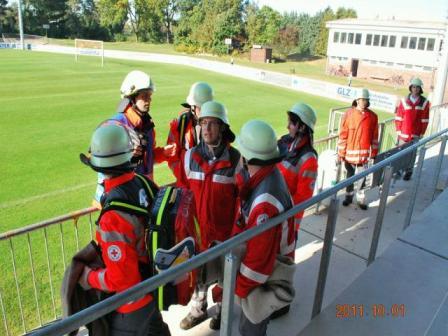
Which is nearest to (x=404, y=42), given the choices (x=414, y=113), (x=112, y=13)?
(x=414, y=113)

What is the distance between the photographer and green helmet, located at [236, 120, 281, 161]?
246 cm

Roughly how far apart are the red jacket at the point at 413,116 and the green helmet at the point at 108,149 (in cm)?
568

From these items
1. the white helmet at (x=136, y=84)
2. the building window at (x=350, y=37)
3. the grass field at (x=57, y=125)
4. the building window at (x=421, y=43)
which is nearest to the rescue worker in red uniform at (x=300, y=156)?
the white helmet at (x=136, y=84)

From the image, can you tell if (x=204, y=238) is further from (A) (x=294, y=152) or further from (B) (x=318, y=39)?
(B) (x=318, y=39)

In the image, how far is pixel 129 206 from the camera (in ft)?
6.98

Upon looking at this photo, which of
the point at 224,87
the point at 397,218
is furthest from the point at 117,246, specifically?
the point at 224,87

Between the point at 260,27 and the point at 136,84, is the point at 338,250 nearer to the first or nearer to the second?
the point at 136,84

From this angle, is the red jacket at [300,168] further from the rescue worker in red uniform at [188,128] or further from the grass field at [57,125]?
the grass field at [57,125]

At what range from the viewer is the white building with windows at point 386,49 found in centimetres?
3678

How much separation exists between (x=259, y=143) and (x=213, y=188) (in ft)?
2.46

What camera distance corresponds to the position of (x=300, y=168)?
3533 mm

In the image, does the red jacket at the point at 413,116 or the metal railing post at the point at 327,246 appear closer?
the metal railing post at the point at 327,246

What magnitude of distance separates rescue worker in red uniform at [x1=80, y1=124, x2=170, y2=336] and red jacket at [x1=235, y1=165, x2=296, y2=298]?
560 mm

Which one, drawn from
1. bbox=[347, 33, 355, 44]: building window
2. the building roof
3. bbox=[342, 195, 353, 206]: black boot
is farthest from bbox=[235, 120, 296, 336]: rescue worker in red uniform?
bbox=[347, 33, 355, 44]: building window
